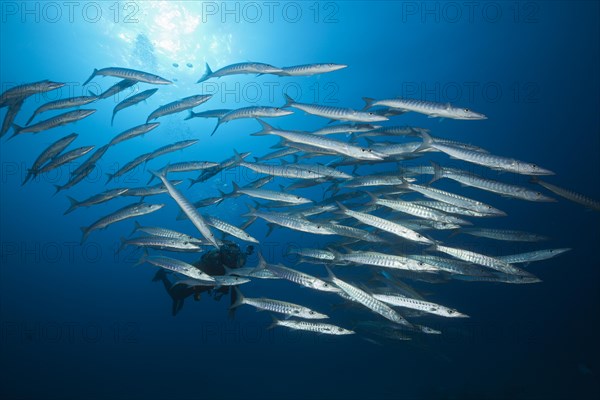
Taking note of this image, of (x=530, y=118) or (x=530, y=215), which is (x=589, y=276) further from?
(x=530, y=118)

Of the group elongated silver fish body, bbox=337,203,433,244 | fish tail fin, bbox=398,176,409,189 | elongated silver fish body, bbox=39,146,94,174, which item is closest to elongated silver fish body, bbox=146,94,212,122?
elongated silver fish body, bbox=39,146,94,174

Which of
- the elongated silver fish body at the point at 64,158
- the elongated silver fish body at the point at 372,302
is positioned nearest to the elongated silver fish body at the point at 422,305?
the elongated silver fish body at the point at 372,302

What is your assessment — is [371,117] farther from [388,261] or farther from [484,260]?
[484,260]

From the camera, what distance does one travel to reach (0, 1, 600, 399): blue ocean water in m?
16.6

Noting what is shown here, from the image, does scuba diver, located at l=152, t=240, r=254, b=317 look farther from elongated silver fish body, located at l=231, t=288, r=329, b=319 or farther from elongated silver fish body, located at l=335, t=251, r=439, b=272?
elongated silver fish body, located at l=335, t=251, r=439, b=272

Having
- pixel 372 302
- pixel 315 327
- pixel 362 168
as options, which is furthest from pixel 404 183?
pixel 362 168

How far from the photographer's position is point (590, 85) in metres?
23.1

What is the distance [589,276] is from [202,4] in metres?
42.7

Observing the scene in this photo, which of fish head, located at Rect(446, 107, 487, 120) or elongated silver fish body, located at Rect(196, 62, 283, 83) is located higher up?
elongated silver fish body, located at Rect(196, 62, 283, 83)

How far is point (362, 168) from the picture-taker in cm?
2925

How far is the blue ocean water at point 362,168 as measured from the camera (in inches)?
655

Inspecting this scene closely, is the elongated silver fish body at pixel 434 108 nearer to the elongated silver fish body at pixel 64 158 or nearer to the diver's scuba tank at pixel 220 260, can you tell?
the diver's scuba tank at pixel 220 260

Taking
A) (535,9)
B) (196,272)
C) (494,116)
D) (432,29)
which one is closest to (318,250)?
(196,272)

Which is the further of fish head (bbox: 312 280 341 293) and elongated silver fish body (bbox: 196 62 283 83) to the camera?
elongated silver fish body (bbox: 196 62 283 83)
